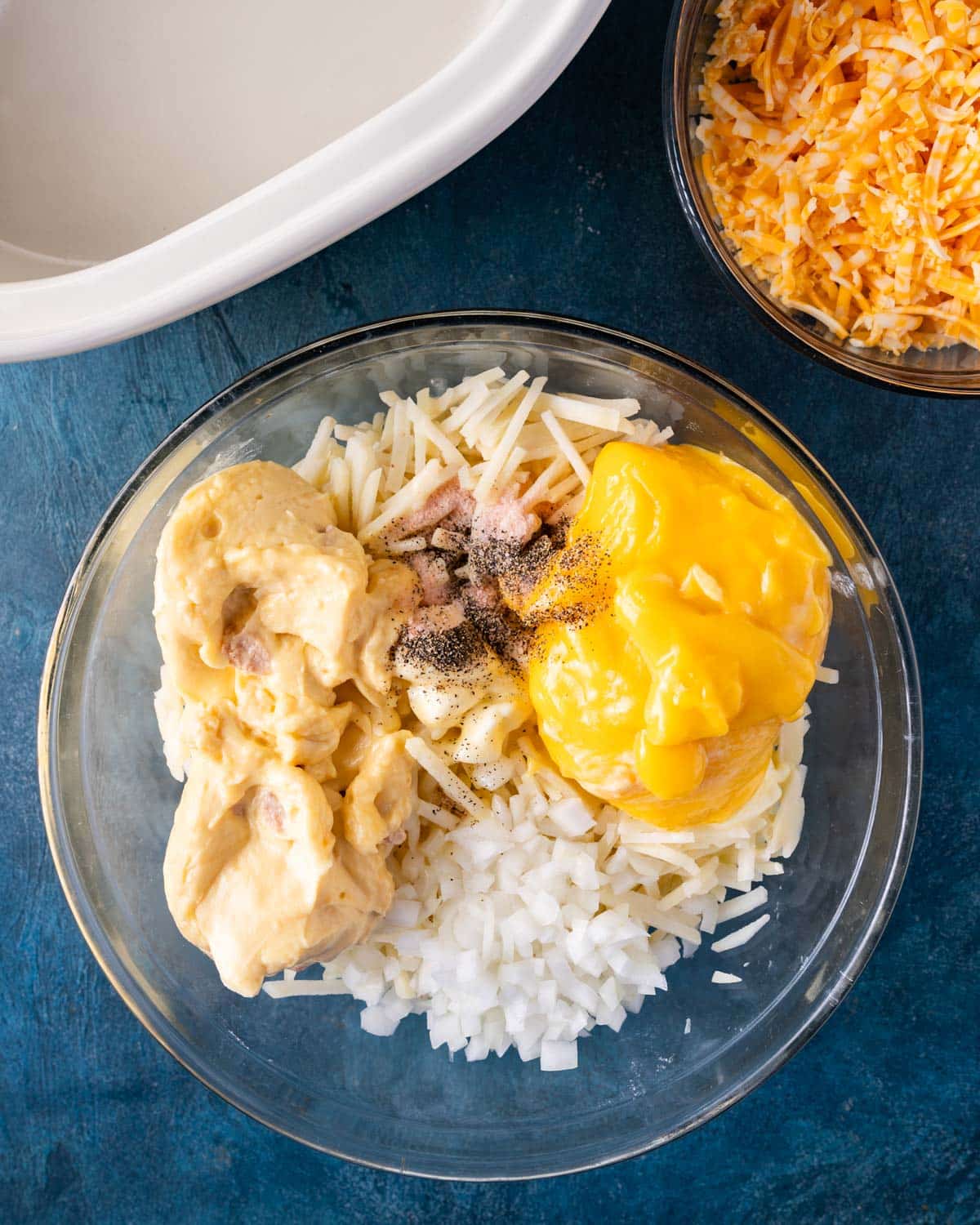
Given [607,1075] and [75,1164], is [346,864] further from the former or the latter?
[75,1164]

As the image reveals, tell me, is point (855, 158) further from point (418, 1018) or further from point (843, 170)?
point (418, 1018)

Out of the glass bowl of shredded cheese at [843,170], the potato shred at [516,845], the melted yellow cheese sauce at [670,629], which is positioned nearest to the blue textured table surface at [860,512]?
the glass bowl of shredded cheese at [843,170]

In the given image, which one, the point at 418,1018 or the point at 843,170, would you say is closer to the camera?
the point at 843,170

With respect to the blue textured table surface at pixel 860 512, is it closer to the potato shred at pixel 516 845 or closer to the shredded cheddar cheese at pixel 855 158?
the shredded cheddar cheese at pixel 855 158

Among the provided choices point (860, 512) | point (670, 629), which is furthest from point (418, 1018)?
point (860, 512)

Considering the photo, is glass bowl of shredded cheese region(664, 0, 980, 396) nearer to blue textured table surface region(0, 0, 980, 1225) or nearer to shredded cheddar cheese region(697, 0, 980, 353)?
shredded cheddar cheese region(697, 0, 980, 353)

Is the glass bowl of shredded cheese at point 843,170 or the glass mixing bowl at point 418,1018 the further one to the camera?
the glass mixing bowl at point 418,1018
